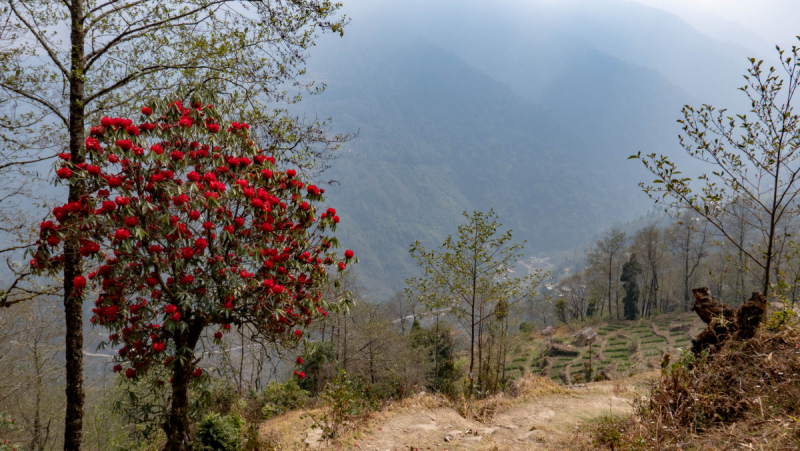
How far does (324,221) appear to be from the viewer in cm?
423

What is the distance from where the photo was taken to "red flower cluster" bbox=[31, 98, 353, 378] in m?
3.33

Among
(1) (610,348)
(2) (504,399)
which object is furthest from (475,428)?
(1) (610,348)

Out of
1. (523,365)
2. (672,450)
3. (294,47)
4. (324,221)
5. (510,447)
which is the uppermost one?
(294,47)

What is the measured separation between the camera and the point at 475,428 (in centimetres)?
674

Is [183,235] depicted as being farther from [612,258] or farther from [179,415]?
[612,258]

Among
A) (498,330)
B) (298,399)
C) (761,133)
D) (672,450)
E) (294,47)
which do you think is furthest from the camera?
(498,330)

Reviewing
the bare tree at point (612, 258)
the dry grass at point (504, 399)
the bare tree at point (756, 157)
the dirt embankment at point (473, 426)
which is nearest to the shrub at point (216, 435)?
the dirt embankment at point (473, 426)

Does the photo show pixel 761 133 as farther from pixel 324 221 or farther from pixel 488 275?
pixel 488 275

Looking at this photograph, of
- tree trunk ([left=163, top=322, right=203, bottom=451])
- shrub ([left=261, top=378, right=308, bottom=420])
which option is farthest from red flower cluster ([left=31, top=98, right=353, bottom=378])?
shrub ([left=261, top=378, right=308, bottom=420])

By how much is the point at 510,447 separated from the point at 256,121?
6169 millimetres

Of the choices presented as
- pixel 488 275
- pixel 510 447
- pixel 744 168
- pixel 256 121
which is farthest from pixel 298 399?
pixel 744 168

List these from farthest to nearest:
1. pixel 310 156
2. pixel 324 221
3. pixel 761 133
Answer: pixel 310 156 < pixel 761 133 < pixel 324 221

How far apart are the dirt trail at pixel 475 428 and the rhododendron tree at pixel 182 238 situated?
100 inches

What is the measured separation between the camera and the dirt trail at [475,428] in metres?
5.65
